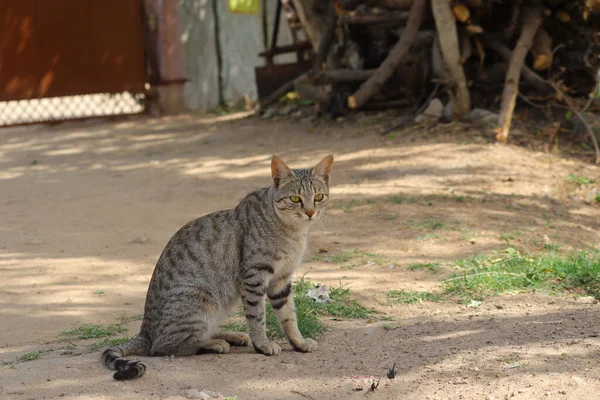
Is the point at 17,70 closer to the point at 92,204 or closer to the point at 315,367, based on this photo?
the point at 92,204

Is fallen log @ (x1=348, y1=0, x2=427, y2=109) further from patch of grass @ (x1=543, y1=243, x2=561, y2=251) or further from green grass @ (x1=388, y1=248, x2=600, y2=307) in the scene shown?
green grass @ (x1=388, y1=248, x2=600, y2=307)

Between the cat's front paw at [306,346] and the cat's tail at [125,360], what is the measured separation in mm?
893

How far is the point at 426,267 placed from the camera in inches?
252

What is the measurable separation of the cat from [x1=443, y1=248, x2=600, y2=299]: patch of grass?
1.52 meters

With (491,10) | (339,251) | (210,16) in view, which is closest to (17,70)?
(210,16)

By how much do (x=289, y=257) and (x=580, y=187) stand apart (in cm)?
531

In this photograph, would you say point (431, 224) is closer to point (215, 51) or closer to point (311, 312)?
point (311, 312)

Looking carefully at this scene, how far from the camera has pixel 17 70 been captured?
1361 centimetres

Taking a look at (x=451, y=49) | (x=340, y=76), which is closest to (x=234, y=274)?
(x=451, y=49)

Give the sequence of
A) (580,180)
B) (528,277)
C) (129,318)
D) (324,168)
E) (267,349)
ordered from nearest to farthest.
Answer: (267,349), (324,168), (129,318), (528,277), (580,180)

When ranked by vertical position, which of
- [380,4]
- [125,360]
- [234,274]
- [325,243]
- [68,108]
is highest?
[380,4]

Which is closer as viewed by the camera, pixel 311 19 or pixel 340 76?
pixel 340 76

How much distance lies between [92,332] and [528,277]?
3.06m

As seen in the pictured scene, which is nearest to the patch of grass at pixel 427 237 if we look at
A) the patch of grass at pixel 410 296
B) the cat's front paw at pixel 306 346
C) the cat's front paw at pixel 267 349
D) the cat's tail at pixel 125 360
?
the patch of grass at pixel 410 296
